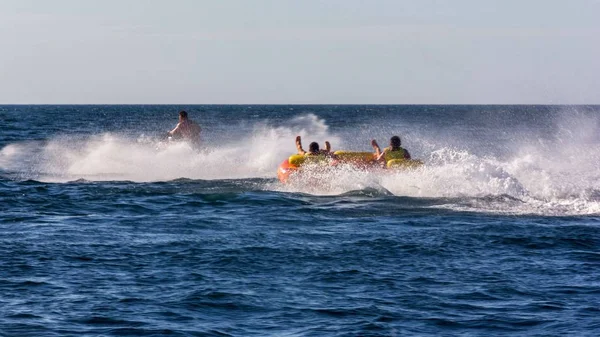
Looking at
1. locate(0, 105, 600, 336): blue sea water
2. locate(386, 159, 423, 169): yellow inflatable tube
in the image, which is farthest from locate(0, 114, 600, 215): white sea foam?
locate(386, 159, 423, 169): yellow inflatable tube

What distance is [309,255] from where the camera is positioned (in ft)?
39.5

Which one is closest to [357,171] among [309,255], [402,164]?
[402,164]

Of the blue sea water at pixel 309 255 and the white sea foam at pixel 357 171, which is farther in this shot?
the white sea foam at pixel 357 171

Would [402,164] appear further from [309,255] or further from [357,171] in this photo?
[309,255]

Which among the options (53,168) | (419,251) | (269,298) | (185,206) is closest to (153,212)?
(185,206)

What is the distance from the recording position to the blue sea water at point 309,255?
→ 9047 mm

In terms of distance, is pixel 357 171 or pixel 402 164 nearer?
pixel 402 164

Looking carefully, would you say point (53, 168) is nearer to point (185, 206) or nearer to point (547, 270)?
point (185, 206)

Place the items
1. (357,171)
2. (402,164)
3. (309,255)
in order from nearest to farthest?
(309,255)
(402,164)
(357,171)

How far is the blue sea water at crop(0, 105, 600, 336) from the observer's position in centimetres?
905

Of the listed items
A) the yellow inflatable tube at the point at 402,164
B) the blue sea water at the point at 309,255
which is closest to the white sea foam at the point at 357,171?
the blue sea water at the point at 309,255

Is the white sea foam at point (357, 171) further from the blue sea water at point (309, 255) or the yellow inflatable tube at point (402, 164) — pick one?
the yellow inflatable tube at point (402, 164)

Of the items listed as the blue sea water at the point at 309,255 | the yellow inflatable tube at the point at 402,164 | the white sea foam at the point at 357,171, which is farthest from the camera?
the yellow inflatable tube at the point at 402,164

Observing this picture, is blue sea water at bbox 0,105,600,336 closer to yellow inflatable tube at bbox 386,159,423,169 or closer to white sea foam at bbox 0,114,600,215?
white sea foam at bbox 0,114,600,215
